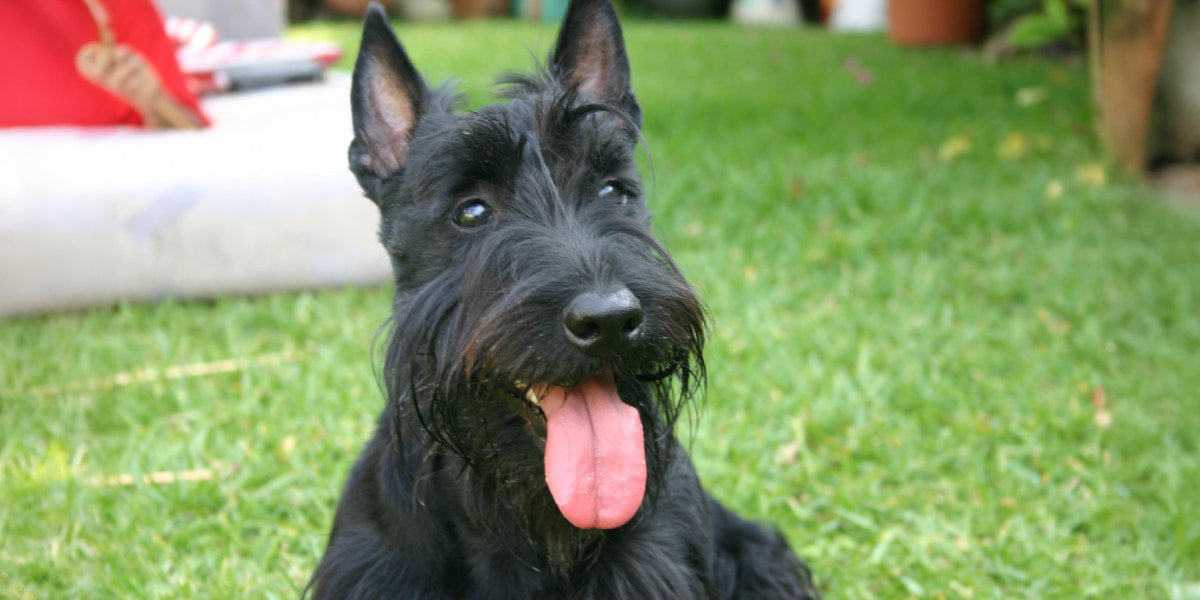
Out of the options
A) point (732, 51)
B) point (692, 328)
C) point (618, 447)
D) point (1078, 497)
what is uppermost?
point (692, 328)

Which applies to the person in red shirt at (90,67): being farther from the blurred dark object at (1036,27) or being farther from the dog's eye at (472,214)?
the blurred dark object at (1036,27)

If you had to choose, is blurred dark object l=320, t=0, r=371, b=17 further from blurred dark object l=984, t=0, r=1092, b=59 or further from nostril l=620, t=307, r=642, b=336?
nostril l=620, t=307, r=642, b=336

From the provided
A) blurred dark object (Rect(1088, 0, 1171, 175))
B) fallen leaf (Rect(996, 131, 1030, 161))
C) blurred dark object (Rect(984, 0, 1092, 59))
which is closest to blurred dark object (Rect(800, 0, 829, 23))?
blurred dark object (Rect(984, 0, 1092, 59))

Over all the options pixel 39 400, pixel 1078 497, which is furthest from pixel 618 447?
pixel 39 400

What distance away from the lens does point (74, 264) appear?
523 centimetres

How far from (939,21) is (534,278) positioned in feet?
44.9

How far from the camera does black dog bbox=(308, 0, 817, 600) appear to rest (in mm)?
2135

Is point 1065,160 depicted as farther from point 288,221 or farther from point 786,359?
point 288,221

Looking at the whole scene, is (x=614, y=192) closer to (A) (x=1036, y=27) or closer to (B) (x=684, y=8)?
(A) (x=1036, y=27)

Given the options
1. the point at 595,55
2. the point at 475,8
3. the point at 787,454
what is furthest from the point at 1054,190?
the point at 475,8

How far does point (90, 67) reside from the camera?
17.4ft

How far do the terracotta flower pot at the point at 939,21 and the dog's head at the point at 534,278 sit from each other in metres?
12.9

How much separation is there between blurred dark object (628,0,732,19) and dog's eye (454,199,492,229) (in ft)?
64.5

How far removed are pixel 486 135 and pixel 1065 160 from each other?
22.3ft
